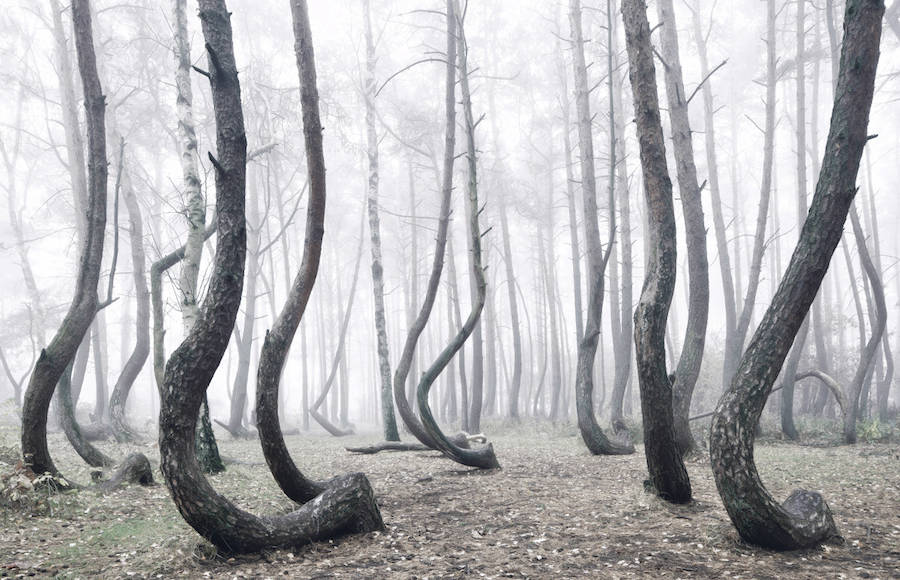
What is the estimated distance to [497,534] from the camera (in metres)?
5.05

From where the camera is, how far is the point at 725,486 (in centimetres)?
426

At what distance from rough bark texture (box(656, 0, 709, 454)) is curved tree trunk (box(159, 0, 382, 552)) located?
4.88 meters

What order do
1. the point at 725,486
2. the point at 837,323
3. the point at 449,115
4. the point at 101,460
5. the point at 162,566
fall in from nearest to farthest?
the point at 162,566, the point at 725,486, the point at 101,460, the point at 449,115, the point at 837,323

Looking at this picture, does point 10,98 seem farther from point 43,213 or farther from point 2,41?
point 43,213

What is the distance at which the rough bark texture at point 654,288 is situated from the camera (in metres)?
5.34

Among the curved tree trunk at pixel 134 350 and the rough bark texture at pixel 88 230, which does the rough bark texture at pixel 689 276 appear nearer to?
→ the rough bark texture at pixel 88 230

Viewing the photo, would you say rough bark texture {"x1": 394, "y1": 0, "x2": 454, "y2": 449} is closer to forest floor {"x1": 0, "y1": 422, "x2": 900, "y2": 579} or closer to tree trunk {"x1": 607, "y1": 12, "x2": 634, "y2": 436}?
forest floor {"x1": 0, "y1": 422, "x2": 900, "y2": 579}

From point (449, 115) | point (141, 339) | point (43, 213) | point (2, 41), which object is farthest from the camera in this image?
point (43, 213)

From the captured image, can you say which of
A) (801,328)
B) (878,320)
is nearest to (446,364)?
(878,320)

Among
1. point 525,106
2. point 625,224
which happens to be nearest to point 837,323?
point 625,224

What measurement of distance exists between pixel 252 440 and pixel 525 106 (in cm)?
1884

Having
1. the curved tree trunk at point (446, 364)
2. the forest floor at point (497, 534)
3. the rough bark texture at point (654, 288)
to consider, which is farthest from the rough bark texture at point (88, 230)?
the rough bark texture at point (654, 288)

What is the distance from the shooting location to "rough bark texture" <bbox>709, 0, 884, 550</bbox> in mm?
4203

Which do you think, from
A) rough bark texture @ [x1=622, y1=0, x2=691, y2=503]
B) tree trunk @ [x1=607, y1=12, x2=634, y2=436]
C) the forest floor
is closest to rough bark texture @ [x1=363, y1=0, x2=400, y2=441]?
tree trunk @ [x1=607, y1=12, x2=634, y2=436]
